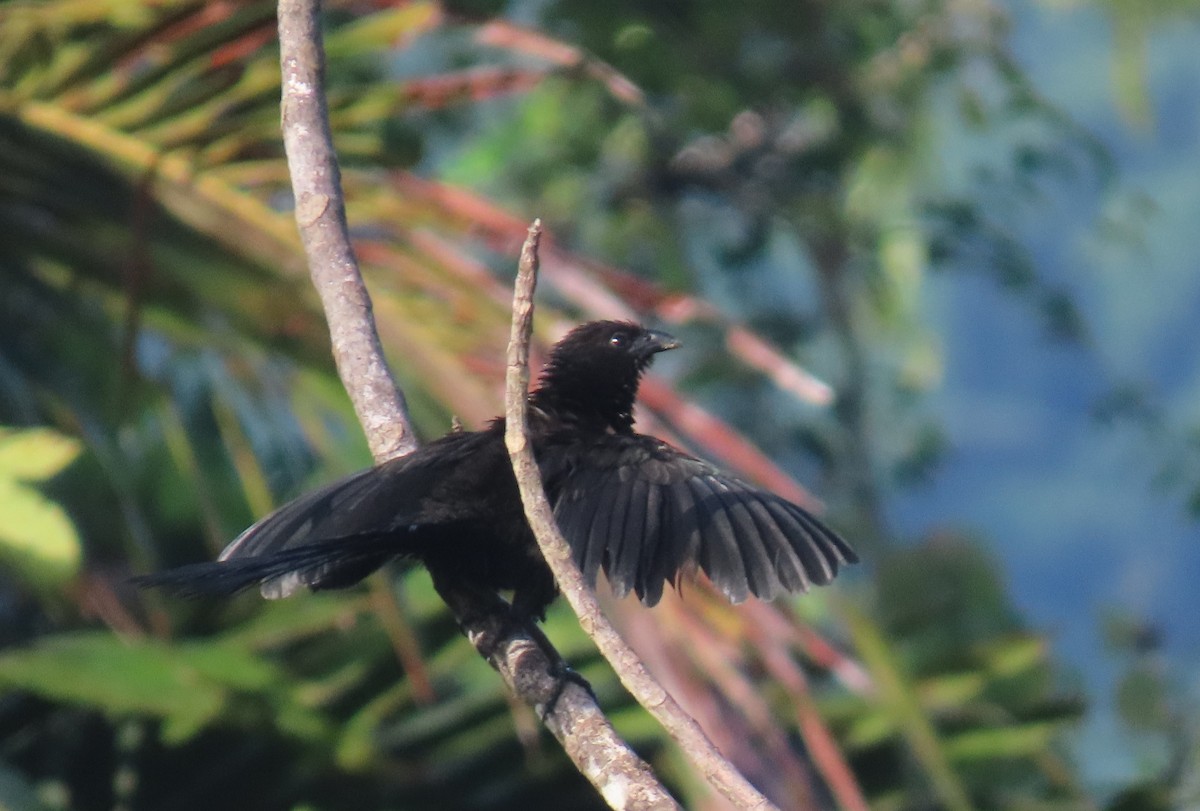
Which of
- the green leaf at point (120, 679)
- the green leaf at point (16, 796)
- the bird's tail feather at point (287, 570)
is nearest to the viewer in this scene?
the bird's tail feather at point (287, 570)

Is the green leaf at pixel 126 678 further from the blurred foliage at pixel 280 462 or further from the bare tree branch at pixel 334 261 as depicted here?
the bare tree branch at pixel 334 261

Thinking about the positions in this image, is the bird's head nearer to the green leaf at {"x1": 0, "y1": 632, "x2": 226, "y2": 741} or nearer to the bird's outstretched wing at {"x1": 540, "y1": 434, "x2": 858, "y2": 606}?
the bird's outstretched wing at {"x1": 540, "y1": 434, "x2": 858, "y2": 606}

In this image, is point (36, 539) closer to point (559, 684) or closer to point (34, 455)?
point (34, 455)

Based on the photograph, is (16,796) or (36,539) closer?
(36,539)

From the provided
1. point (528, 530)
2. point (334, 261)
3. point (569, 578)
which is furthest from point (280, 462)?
point (569, 578)

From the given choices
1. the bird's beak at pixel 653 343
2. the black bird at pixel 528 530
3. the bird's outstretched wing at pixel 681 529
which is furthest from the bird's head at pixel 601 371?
the bird's outstretched wing at pixel 681 529
